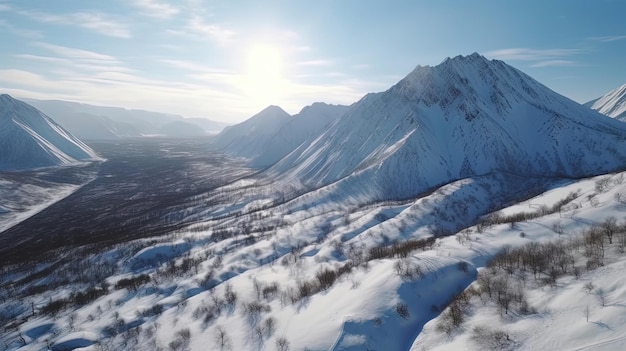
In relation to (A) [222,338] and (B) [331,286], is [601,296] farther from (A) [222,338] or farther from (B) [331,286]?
(A) [222,338]

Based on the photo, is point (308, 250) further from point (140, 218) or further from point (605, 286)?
point (140, 218)

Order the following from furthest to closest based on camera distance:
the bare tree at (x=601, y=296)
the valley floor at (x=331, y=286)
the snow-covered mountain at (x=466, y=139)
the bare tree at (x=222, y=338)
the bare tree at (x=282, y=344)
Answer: the snow-covered mountain at (x=466, y=139)
the bare tree at (x=222, y=338)
the bare tree at (x=282, y=344)
the valley floor at (x=331, y=286)
the bare tree at (x=601, y=296)

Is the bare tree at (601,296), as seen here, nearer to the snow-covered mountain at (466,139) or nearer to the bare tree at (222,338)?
the bare tree at (222,338)

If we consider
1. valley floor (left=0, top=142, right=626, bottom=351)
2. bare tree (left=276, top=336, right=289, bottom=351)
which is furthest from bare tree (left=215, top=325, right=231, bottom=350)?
bare tree (left=276, top=336, right=289, bottom=351)

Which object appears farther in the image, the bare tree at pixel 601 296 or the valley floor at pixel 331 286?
the valley floor at pixel 331 286

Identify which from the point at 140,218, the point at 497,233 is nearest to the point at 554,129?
the point at 497,233

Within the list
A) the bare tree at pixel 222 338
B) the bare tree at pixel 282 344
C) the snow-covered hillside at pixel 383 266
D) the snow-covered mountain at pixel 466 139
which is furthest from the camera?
the snow-covered mountain at pixel 466 139

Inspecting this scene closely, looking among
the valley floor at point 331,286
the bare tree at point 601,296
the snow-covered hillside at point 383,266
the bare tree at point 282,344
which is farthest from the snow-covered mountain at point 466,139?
the bare tree at point 601,296

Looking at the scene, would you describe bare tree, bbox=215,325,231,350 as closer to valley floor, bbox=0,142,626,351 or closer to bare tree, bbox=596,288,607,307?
valley floor, bbox=0,142,626,351

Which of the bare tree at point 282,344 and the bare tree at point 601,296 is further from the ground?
the bare tree at point 601,296
